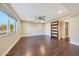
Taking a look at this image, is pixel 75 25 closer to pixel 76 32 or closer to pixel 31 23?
pixel 76 32

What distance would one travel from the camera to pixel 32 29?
39.6ft

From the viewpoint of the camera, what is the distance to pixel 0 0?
7.23ft

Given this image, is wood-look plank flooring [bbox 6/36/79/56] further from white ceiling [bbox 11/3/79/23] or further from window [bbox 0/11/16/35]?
white ceiling [bbox 11/3/79/23]

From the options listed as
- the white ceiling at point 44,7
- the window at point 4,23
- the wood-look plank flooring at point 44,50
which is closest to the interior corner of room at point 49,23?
the white ceiling at point 44,7

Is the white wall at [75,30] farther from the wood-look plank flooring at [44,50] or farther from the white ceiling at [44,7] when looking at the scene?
the white ceiling at [44,7]

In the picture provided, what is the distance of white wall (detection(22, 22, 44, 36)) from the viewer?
11.5 metres

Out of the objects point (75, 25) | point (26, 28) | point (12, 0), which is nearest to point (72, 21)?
point (75, 25)

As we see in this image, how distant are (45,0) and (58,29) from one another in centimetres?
732

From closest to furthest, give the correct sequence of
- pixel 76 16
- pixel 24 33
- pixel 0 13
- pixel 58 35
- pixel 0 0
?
pixel 0 0, pixel 0 13, pixel 76 16, pixel 58 35, pixel 24 33

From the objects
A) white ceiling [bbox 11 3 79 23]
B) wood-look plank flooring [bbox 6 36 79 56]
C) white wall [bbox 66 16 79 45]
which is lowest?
wood-look plank flooring [bbox 6 36 79 56]

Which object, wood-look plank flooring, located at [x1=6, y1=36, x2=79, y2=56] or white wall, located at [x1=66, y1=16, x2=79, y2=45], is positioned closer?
wood-look plank flooring, located at [x1=6, y1=36, x2=79, y2=56]

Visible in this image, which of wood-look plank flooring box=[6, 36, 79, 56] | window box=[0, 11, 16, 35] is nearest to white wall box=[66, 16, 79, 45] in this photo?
wood-look plank flooring box=[6, 36, 79, 56]

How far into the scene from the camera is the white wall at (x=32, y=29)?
1148cm

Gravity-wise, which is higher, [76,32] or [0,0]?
[0,0]
